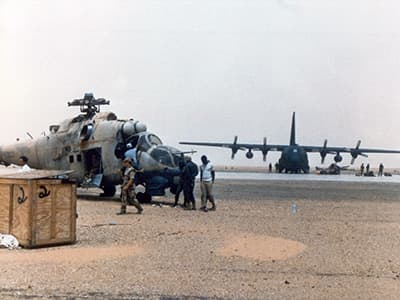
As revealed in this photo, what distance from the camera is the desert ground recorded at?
7.23 metres

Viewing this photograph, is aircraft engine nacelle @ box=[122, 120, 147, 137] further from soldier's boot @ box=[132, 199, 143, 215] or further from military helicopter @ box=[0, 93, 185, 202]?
soldier's boot @ box=[132, 199, 143, 215]

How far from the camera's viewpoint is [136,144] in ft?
66.1

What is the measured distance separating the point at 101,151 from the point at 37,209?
10708 mm

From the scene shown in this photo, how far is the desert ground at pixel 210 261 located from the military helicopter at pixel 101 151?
4.17m

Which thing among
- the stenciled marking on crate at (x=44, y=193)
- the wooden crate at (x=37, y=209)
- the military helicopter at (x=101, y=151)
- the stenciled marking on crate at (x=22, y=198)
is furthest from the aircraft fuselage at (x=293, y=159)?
the stenciled marking on crate at (x=22, y=198)

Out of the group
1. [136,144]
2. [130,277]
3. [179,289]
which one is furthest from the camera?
[136,144]

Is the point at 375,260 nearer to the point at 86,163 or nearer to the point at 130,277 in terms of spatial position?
the point at 130,277

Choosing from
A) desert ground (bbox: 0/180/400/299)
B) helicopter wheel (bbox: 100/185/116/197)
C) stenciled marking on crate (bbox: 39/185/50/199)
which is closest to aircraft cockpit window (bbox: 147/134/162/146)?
helicopter wheel (bbox: 100/185/116/197)

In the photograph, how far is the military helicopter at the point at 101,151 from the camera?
19.5m

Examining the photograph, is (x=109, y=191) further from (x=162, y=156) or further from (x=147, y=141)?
(x=162, y=156)

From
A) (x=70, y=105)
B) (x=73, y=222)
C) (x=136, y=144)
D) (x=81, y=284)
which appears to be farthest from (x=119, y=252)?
(x=70, y=105)

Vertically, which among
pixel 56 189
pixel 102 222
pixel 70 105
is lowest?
pixel 102 222

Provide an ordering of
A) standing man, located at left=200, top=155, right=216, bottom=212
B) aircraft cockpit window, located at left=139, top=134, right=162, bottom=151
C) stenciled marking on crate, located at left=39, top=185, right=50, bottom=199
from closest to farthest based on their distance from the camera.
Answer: stenciled marking on crate, located at left=39, top=185, right=50, bottom=199 < standing man, located at left=200, top=155, right=216, bottom=212 < aircraft cockpit window, located at left=139, top=134, right=162, bottom=151

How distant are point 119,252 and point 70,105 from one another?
45.0ft
